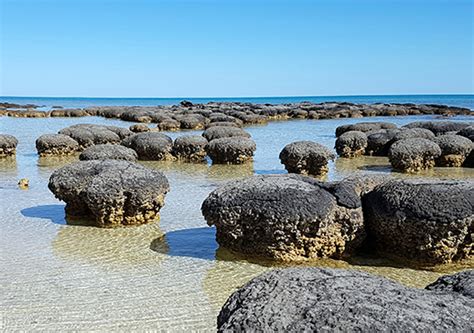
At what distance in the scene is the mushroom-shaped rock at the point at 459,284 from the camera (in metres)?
4.31

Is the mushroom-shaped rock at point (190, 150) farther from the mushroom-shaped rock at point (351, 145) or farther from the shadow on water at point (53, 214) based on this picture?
the shadow on water at point (53, 214)

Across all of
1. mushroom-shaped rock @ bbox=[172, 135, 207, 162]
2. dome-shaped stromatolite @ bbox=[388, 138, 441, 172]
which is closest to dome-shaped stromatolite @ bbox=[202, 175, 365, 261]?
dome-shaped stromatolite @ bbox=[388, 138, 441, 172]

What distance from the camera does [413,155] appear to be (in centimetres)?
1944

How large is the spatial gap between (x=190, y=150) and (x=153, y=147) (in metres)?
1.60

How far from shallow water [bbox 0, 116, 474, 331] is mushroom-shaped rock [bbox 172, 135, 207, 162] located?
8.58 meters

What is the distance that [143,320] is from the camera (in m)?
6.46

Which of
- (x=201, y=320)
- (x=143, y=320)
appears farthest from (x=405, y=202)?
(x=143, y=320)

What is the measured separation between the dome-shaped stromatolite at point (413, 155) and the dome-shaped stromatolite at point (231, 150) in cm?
561

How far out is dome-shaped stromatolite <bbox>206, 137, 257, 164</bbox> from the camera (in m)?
20.8

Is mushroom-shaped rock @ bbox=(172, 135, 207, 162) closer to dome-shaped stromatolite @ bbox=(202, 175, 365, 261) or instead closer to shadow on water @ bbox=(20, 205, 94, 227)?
shadow on water @ bbox=(20, 205, 94, 227)

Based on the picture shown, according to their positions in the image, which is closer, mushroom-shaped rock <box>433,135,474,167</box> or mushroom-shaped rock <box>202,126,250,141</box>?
mushroom-shaped rock <box>433,135,474,167</box>

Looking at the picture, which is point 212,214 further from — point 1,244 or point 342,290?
point 342,290

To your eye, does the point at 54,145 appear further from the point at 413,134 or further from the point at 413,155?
the point at 413,134

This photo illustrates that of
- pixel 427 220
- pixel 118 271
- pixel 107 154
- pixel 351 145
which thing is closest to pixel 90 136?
pixel 107 154
